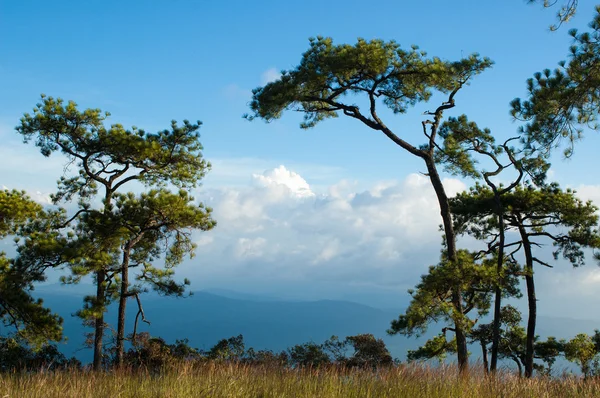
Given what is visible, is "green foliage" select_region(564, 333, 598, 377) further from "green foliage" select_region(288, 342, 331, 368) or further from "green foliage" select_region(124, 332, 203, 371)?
"green foliage" select_region(124, 332, 203, 371)

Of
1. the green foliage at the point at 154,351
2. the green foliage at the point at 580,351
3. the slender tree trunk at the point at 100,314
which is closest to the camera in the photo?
the slender tree trunk at the point at 100,314

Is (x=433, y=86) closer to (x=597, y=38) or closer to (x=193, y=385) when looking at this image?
(x=597, y=38)

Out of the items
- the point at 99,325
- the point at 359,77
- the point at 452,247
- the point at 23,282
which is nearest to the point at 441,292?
the point at 452,247

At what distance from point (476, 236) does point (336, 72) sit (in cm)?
979

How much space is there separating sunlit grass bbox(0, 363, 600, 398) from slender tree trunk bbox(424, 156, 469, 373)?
529cm

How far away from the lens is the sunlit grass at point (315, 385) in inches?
279

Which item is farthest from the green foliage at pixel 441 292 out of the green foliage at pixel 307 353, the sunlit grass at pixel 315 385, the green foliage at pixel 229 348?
the green foliage at pixel 229 348

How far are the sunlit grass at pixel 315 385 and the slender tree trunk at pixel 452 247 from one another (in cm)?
529

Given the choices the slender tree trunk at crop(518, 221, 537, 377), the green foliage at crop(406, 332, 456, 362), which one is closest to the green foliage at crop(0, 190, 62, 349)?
the green foliage at crop(406, 332, 456, 362)

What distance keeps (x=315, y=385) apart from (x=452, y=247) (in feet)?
28.7

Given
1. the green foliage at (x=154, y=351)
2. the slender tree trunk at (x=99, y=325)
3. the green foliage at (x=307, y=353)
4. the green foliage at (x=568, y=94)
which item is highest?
the green foliage at (x=568, y=94)

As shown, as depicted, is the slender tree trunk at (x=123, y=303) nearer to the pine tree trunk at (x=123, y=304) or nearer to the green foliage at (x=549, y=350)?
the pine tree trunk at (x=123, y=304)

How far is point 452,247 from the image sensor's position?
14.9 metres

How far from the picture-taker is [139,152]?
1777 cm
